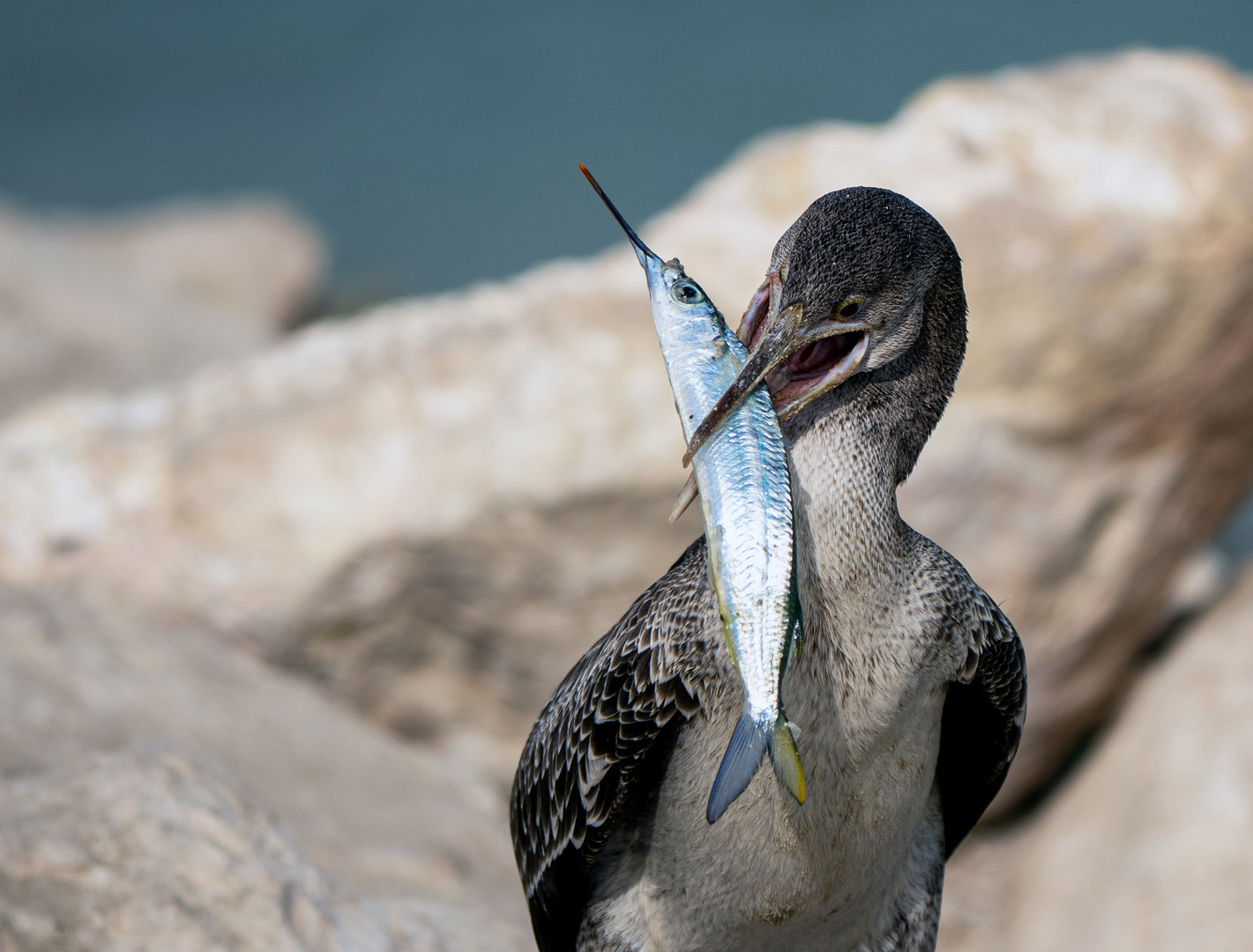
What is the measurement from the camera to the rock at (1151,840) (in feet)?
18.2

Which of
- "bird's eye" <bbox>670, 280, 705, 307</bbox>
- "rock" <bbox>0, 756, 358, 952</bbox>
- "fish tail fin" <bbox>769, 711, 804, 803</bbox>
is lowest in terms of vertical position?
"fish tail fin" <bbox>769, 711, 804, 803</bbox>

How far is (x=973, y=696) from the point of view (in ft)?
9.17

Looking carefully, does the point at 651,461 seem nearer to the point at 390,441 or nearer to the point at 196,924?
the point at 390,441

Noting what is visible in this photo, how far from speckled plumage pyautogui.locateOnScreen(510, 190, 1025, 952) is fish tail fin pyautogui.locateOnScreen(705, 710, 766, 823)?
27cm

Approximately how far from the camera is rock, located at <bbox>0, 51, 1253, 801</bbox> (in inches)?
233

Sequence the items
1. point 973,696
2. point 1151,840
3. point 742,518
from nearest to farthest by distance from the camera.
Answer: point 742,518, point 973,696, point 1151,840

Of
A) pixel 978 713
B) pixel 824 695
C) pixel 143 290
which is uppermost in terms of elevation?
pixel 143 290

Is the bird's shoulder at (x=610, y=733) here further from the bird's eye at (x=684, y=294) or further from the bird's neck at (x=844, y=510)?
the bird's eye at (x=684, y=294)

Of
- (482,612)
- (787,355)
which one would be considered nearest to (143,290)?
(482,612)

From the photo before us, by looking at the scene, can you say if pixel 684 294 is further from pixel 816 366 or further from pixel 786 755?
pixel 786 755

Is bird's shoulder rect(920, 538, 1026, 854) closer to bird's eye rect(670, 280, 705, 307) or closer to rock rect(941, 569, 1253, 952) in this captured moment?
bird's eye rect(670, 280, 705, 307)

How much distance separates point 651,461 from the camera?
5.90m

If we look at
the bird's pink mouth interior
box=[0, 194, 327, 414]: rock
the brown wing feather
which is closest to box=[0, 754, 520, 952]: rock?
the brown wing feather

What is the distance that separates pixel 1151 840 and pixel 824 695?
4.19 meters
